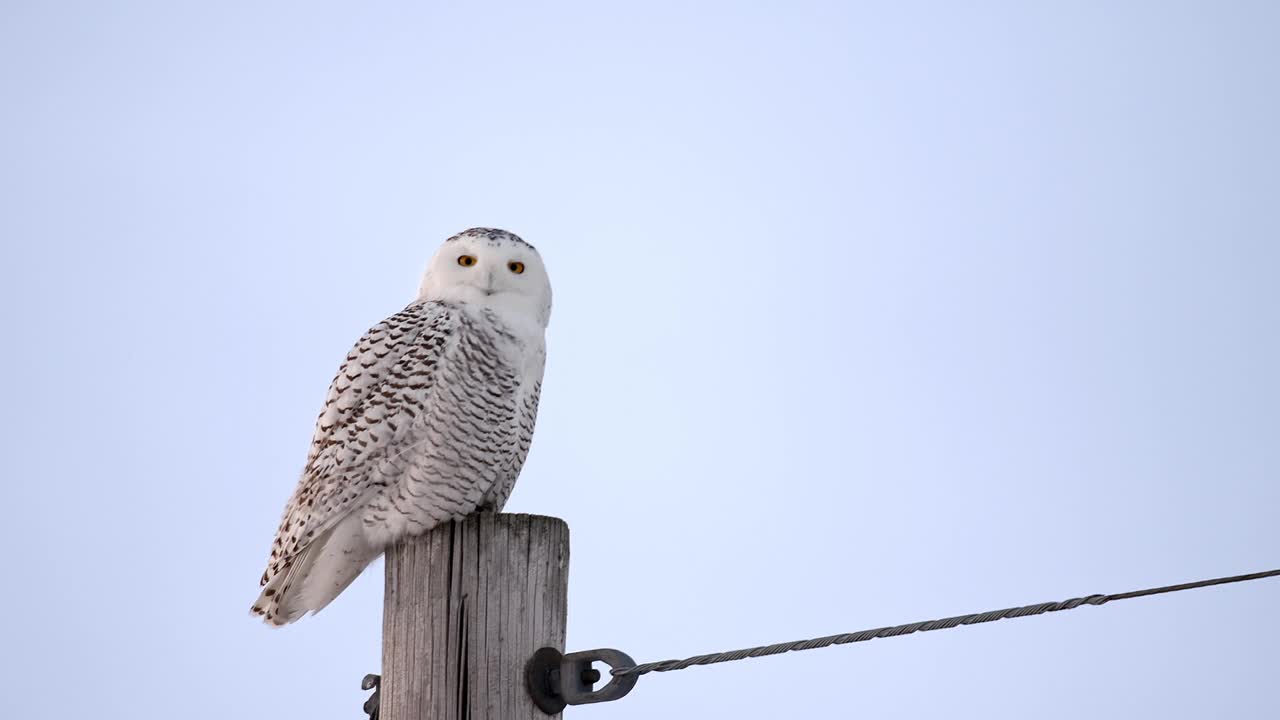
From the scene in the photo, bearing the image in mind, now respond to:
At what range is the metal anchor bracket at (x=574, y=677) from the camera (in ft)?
9.98

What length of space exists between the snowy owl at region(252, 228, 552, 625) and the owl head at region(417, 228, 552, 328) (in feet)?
0.19

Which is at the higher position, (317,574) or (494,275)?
(494,275)

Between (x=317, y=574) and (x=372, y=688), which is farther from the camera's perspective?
(x=317, y=574)

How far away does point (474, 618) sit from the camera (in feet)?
9.94

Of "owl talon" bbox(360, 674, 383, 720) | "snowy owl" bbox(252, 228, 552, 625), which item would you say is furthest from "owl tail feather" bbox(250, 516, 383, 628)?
"owl talon" bbox(360, 674, 383, 720)

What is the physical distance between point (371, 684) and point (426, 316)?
1388mm

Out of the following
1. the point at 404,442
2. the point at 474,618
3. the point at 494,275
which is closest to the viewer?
the point at 474,618

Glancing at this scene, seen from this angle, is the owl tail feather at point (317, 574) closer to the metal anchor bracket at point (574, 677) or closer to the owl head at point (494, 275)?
the owl head at point (494, 275)

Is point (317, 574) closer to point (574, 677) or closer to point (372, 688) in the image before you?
point (372, 688)

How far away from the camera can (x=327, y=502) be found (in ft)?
13.0

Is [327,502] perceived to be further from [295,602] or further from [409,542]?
[409,542]

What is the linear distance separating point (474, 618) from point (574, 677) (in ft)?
0.90

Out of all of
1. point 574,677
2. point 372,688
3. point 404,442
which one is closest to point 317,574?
point 404,442

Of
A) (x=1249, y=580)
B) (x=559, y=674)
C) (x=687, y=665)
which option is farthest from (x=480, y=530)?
(x=1249, y=580)
